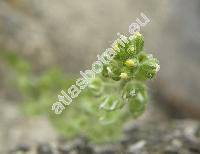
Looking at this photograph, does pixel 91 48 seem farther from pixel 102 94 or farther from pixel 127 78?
pixel 127 78

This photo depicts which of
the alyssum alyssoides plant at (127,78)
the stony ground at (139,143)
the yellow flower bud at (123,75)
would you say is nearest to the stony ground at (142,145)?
the stony ground at (139,143)

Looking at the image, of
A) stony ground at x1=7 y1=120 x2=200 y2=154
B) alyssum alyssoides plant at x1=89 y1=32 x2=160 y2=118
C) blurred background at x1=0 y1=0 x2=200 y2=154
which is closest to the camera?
alyssum alyssoides plant at x1=89 y1=32 x2=160 y2=118

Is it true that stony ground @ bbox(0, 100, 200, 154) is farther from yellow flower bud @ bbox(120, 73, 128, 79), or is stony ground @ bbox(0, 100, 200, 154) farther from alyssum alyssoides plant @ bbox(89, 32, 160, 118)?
yellow flower bud @ bbox(120, 73, 128, 79)

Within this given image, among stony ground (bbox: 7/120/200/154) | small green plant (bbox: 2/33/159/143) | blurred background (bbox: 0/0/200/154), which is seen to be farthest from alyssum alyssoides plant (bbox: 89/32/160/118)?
blurred background (bbox: 0/0/200/154)

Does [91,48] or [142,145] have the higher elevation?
[91,48]

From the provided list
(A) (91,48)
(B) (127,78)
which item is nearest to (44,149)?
(B) (127,78)

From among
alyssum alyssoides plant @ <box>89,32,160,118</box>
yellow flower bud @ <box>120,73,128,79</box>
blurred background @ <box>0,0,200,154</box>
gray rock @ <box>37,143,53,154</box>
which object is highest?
blurred background @ <box>0,0,200,154</box>

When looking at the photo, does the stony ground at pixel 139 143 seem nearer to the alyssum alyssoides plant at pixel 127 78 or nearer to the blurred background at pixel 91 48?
the blurred background at pixel 91 48
